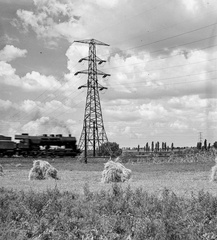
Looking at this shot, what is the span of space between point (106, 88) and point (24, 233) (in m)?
56.4

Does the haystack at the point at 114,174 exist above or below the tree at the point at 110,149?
below

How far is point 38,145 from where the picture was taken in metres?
64.9

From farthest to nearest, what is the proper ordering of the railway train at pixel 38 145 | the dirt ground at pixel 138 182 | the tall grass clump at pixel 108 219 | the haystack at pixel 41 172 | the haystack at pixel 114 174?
1. the railway train at pixel 38 145
2. the haystack at pixel 41 172
3. the haystack at pixel 114 174
4. the dirt ground at pixel 138 182
5. the tall grass clump at pixel 108 219

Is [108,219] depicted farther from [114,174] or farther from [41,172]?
[41,172]

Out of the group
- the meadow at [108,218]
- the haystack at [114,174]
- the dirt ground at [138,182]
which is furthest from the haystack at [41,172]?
the meadow at [108,218]

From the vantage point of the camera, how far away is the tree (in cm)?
6653

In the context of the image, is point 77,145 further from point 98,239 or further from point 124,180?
point 98,239

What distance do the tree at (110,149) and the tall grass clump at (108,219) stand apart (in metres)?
53.6

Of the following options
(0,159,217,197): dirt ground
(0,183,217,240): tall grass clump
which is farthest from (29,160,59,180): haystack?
(0,183,217,240): tall grass clump

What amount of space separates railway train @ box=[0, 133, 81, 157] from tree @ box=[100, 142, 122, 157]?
517cm

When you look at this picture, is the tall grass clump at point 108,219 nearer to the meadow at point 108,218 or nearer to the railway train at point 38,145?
the meadow at point 108,218

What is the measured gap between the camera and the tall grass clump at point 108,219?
26.7 ft

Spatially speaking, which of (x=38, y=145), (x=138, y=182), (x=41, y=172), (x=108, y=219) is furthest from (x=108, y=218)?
(x=38, y=145)

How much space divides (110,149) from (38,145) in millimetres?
12190
